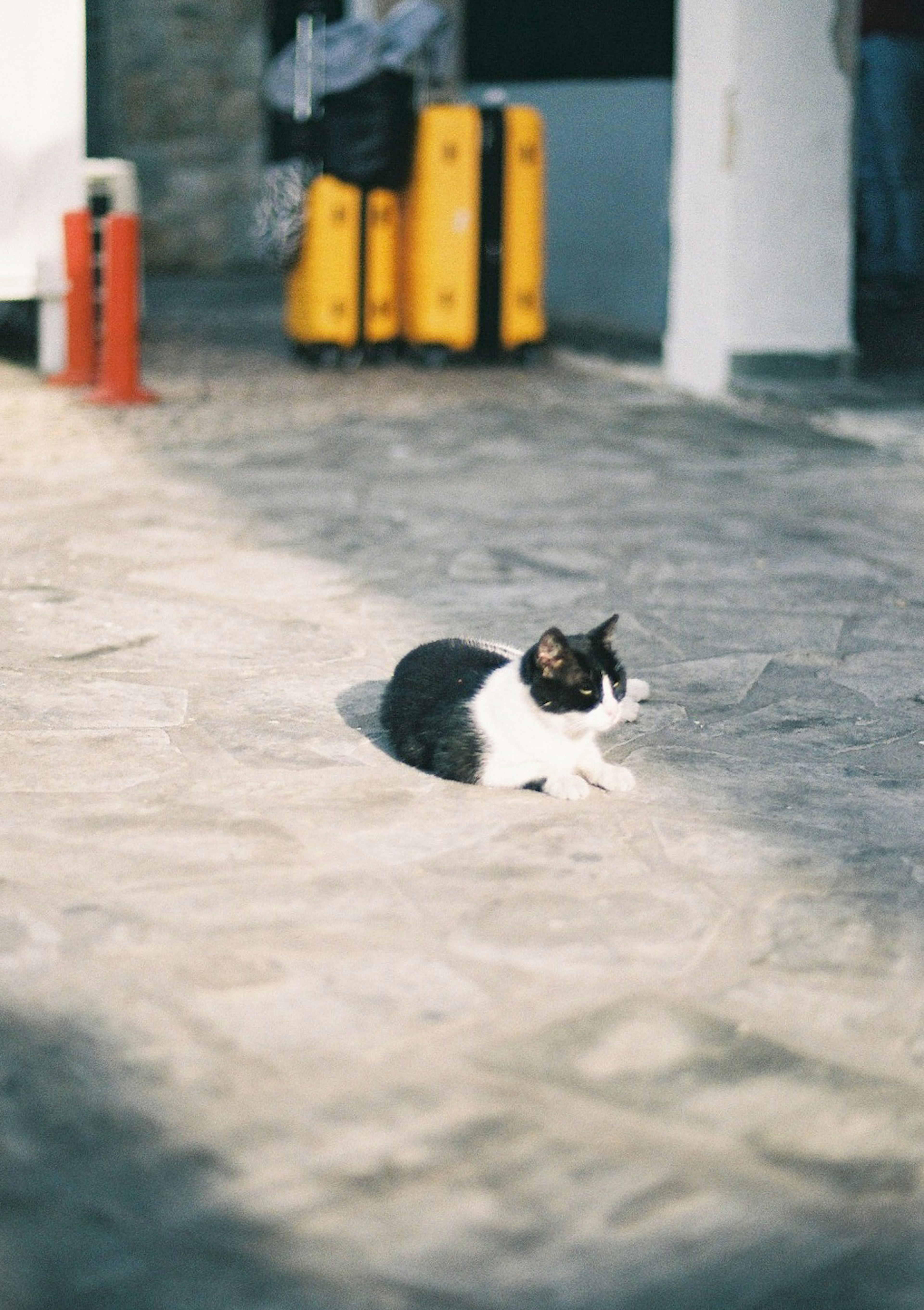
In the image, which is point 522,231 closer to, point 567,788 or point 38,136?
point 38,136

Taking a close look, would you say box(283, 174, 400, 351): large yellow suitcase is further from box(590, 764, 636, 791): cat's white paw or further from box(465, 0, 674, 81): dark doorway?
box(590, 764, 636, 791): cat's white paw

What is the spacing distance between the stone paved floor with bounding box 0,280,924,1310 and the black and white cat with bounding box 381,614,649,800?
0.04 meters

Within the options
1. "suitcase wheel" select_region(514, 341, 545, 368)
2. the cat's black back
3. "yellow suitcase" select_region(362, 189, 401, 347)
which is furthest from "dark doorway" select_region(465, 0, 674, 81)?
the cat's black back

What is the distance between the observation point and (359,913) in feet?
9.62

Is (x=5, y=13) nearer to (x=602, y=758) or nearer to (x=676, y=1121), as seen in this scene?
(x=602, y=758)

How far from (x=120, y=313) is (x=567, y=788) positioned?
546cm

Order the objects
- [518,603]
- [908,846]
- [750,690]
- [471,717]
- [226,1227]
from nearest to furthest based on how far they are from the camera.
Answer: [226,1227] → [908,846] → [471,717] → [750,690] → [518,603]

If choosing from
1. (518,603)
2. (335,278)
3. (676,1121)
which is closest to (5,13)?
(335,278)

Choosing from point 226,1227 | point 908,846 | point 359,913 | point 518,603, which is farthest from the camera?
point 518,603

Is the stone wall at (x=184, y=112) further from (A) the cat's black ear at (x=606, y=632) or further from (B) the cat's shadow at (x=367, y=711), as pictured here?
(A) the cat's black ear at (x=606, y=632)

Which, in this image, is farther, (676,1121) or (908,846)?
(908,846)

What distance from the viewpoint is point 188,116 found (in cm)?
1574

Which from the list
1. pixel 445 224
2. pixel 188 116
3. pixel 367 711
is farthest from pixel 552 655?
pixel 188 116

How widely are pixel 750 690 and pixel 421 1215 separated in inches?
91.0
